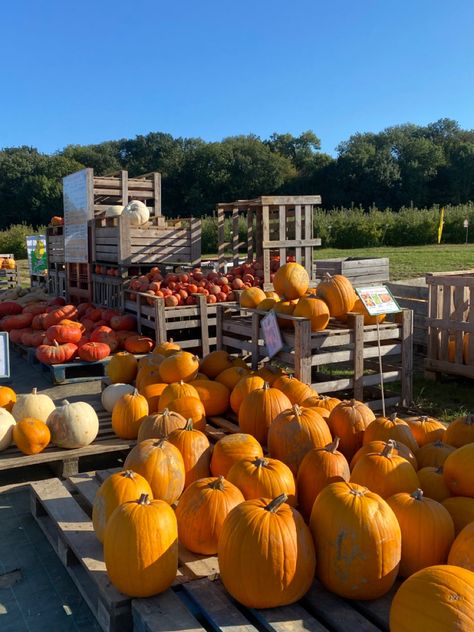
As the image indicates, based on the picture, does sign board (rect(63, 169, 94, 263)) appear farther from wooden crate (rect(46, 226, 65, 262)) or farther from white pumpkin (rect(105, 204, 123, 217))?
wooden crate (rect(46, 226, 65, 262))

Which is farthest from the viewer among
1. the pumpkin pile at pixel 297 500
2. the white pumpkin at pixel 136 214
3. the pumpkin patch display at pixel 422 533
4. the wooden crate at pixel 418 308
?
the white pumpkin at pixel 136 214

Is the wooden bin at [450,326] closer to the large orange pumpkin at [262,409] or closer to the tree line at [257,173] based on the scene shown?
the large orange pumpkin at [262,409]

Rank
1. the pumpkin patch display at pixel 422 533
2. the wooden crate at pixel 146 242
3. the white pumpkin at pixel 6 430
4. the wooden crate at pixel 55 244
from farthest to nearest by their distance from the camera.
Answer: the wooden crate at pixel 55 244 < the wooden crate at pixel 146 242 < the white pumpkin at pixel 6 430 < the pumpkin patch display at pixel 422 533

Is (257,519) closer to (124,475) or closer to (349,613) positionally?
(349,613)

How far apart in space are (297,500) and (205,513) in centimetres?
62

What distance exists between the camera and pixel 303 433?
3594 mm

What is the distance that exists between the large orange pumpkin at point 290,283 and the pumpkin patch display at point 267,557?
3283 millimetres

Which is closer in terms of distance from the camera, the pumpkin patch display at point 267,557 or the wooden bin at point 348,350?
the pumpkin patch display at point 267,557

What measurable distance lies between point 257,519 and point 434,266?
17372 millimetres

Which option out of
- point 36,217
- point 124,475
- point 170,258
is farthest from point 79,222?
point 36,217

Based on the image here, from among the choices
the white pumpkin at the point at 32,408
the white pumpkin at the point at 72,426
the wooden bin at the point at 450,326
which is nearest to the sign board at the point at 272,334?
the white pumpkin at the point at 72,426

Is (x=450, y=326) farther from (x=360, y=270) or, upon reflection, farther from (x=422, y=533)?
(x=422, y=533)

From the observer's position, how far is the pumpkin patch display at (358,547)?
8.18 ft

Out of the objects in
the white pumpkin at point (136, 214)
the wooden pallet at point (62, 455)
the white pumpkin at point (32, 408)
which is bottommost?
the wooden pallet at point (62, 455)
